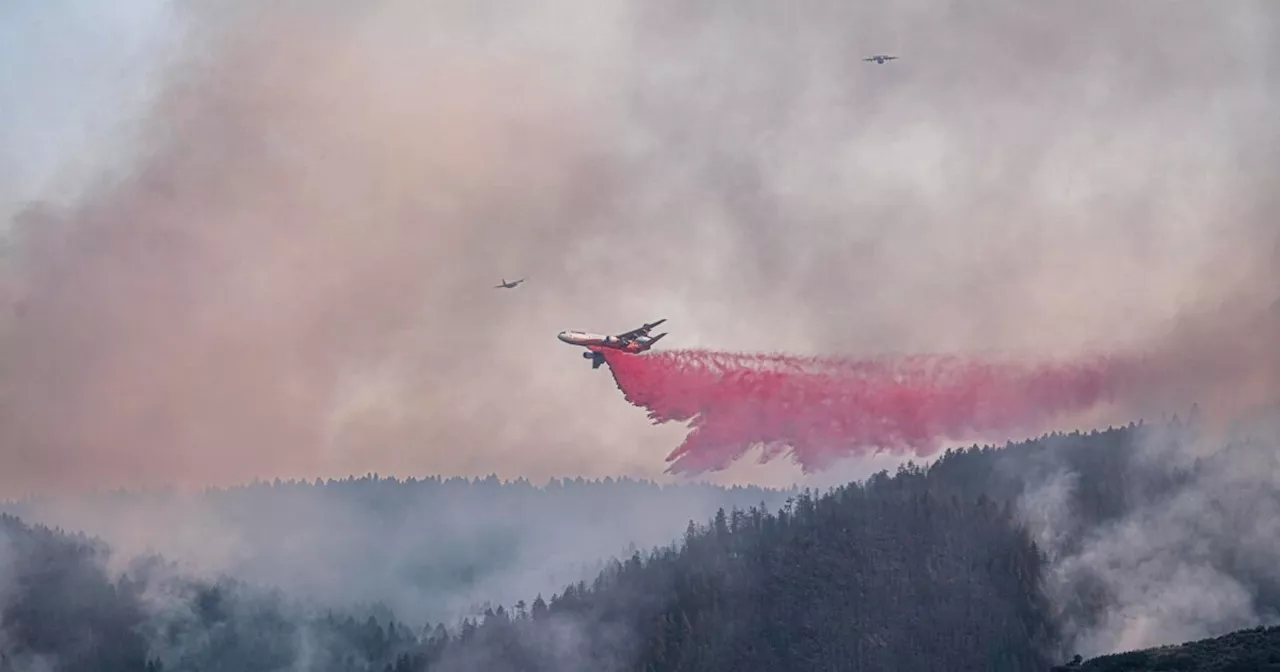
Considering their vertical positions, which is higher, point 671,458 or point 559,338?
point 559,338

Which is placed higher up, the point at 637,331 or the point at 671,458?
the point at 637,331
